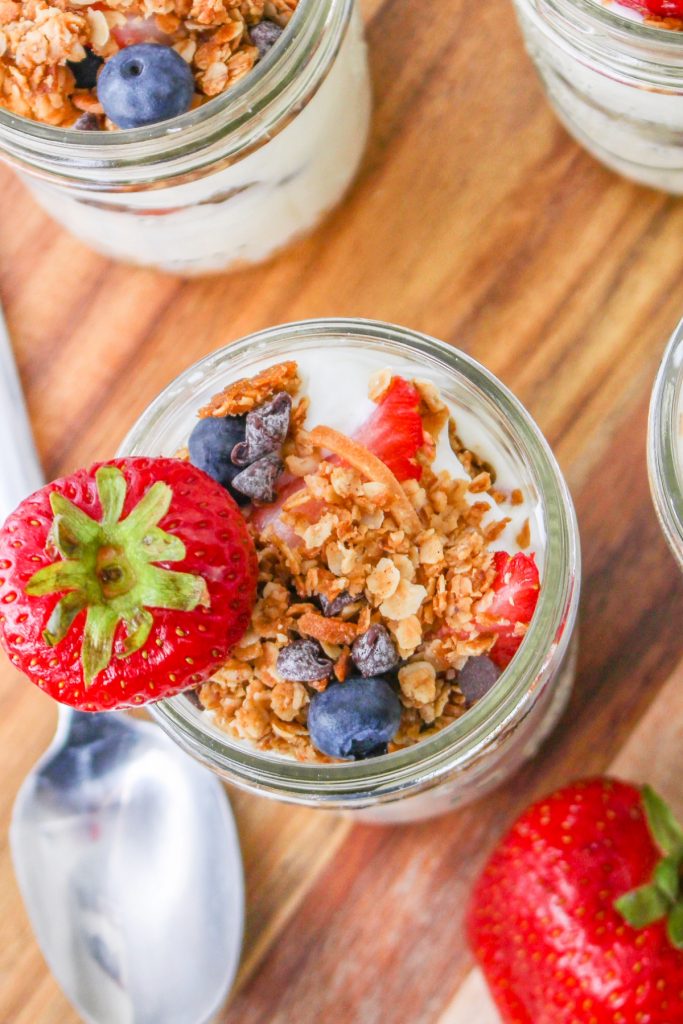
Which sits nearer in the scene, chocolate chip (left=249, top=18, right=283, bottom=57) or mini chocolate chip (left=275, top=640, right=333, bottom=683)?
mini chocolate chip (left=275, top=640, right=333, bottom=683)

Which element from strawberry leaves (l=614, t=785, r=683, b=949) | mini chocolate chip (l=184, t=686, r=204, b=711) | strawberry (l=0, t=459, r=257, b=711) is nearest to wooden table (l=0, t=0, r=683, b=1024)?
strawberry leaves (l=614, t=785, r=683, b=949)

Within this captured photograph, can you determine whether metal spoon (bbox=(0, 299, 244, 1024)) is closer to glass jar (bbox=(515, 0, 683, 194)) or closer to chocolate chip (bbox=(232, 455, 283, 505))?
chocolate chip (bbox=(232, 455, 283, 505))

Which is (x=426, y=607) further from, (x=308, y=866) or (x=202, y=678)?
(x=308, y=866)

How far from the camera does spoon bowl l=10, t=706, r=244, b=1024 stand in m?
1.08

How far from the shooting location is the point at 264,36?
0.93 meters

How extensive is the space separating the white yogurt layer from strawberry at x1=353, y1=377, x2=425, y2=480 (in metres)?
0.02

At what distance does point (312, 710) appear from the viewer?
821 millimetres

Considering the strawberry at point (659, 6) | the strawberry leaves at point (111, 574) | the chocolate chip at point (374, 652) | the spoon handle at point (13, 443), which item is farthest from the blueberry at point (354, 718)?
the strawberry at point (659, 6)

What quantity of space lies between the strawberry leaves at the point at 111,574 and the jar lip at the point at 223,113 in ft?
0.93

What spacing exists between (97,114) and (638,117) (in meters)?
0.44

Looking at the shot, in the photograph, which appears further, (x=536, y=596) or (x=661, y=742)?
(x=661, y=742)

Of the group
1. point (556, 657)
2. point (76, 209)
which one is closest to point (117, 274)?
point (76, 209)

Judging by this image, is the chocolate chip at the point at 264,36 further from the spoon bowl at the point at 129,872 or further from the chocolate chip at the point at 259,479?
the spoon bowl at the point at 129,872

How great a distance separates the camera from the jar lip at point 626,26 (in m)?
0.87
